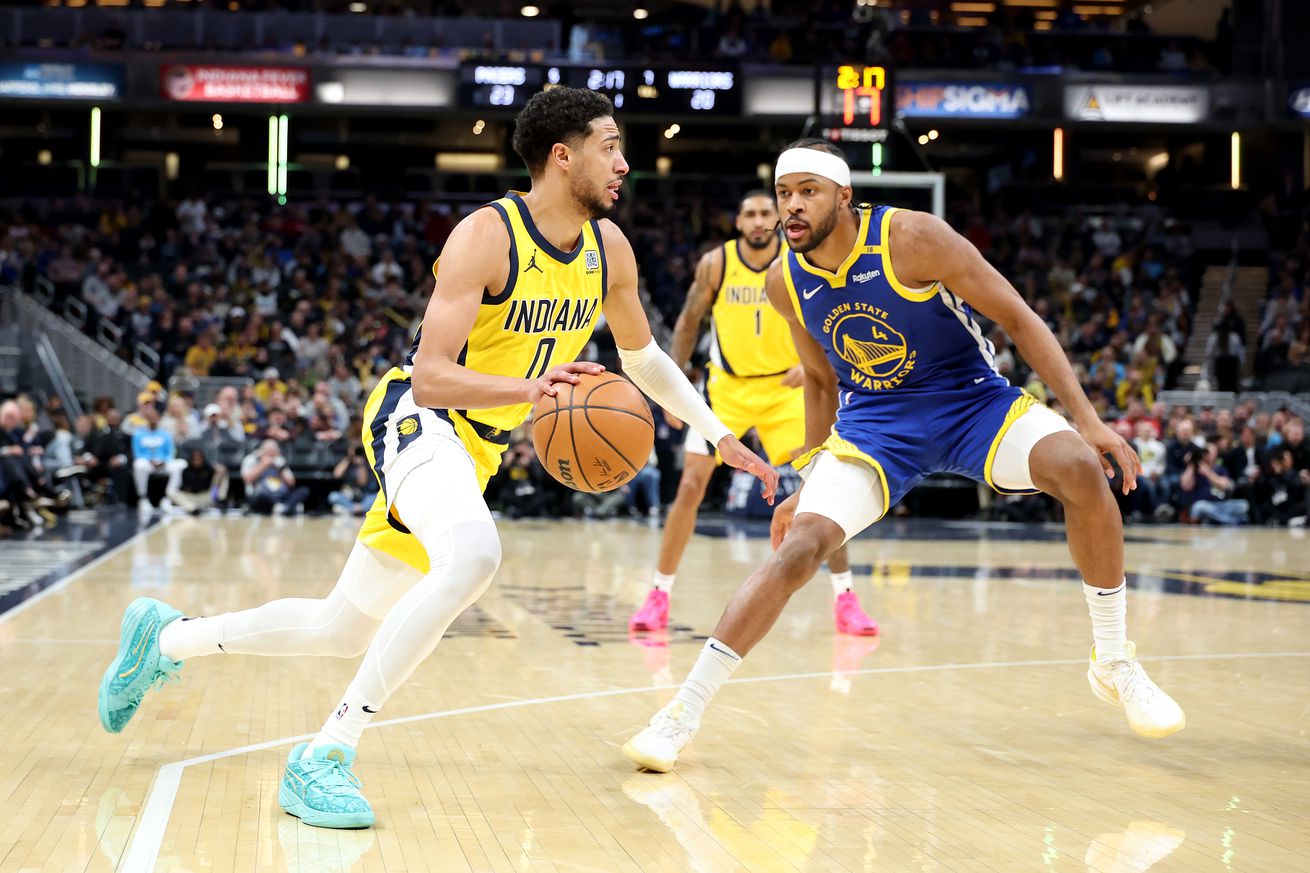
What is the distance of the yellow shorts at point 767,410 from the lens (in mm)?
7984

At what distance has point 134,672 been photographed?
4531 millimetres

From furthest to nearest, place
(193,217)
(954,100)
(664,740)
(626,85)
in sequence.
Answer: (954,100), (193,217), (626,85), (664,740)

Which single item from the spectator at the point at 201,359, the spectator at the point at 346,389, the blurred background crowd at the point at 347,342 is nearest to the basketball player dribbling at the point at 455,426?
the blurred background crowd at the point at 347,342

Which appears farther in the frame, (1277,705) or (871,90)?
(871,90)

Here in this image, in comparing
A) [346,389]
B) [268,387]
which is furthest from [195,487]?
[346,389]

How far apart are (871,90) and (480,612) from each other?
10262 mm

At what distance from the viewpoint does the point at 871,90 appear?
54.9ft

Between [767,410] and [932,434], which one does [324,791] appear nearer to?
[932,434]

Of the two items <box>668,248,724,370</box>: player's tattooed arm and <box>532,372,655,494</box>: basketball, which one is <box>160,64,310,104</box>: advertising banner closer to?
<box>668,248,724,370</box>: player's tattooed arm

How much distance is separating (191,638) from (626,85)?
21.8 meters

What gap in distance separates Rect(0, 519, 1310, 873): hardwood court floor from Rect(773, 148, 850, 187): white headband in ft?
5.94

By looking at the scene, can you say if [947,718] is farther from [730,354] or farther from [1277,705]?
[730,354]

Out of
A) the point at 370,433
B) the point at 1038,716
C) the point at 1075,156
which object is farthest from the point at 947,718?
the point at 1075,156

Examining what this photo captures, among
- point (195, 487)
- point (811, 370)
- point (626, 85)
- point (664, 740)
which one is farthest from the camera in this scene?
point (626, 85)
